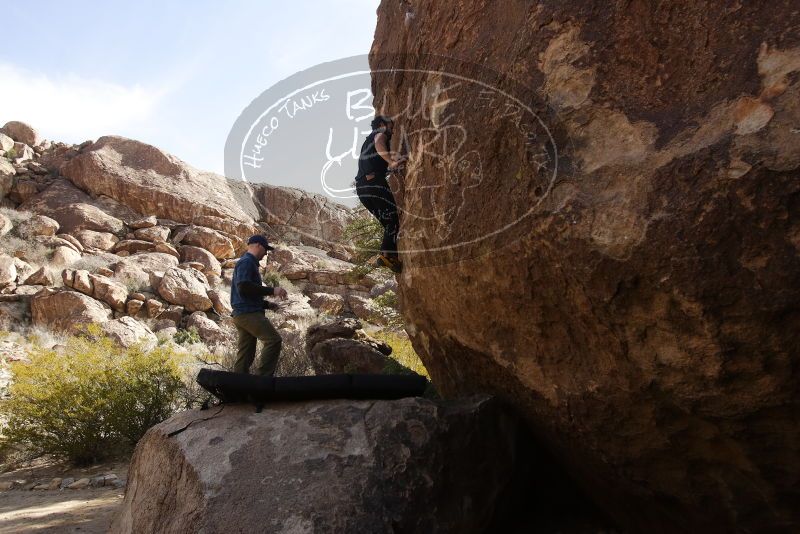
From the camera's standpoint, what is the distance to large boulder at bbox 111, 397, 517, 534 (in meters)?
2.36

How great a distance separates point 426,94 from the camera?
3277 millimetres

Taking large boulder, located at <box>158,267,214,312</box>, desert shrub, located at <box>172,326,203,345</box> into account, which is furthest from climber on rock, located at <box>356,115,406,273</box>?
large boulder, located at <box>158,267,214,312</box>

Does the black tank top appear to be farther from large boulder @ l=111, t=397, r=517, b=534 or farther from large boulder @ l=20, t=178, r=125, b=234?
large boulder @ l=20, t=178, r=125, b=234

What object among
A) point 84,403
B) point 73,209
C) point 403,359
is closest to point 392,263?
point 84,403

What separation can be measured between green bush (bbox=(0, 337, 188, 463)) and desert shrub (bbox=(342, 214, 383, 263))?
3812mm

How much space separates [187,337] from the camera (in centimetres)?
1544

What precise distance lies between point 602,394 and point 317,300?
19.1m

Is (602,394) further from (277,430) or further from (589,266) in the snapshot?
(277,430)

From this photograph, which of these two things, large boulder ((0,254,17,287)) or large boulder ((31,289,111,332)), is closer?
large boulder ((31,289,111,332))

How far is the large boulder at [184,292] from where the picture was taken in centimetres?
1717

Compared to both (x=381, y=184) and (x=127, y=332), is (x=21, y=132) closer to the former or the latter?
(x=127, y=332)

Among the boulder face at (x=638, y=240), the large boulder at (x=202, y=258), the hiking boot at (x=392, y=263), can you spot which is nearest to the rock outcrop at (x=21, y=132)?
the large boulder at (x=202, y=258)

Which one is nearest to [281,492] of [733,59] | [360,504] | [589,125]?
[360,504]

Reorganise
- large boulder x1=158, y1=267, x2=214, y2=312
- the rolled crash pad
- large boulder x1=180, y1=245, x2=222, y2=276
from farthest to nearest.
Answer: large boulder x1=180, y1=245, x2=222, y2=276 → large boulder x1=158, y1=267, x2=214, y2=312 → the rolled crash pad
